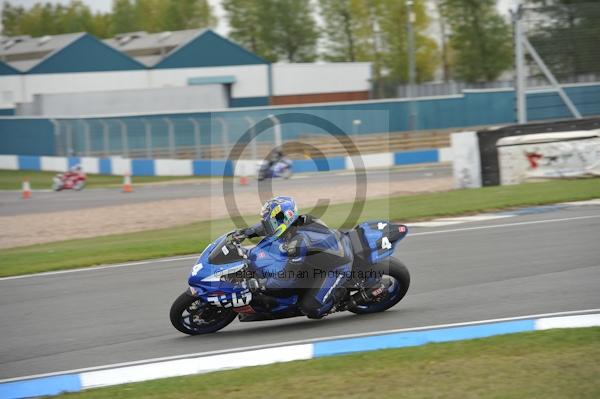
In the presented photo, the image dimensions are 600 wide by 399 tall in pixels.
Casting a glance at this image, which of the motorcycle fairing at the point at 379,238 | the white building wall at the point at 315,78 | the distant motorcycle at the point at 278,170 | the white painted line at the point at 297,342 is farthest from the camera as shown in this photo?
the white building wall at the point at 315,78

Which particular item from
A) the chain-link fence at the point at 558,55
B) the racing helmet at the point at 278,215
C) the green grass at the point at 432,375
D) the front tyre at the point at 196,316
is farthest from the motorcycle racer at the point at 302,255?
the chain-link fence at the point at 558,55

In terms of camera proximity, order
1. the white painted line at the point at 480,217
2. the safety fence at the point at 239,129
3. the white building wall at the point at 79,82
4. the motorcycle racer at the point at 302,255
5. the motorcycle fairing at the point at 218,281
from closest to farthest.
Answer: the motorcycle fairing at the point at 218,281, the motorcycle racer at the point at 302,255, the white painted line at the point at 480,217, the safety fence at the point at 239,129, the white building wall at the point at 79,82

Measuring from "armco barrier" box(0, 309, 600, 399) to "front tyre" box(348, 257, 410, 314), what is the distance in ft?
3.00

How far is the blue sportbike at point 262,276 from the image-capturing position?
8.50m

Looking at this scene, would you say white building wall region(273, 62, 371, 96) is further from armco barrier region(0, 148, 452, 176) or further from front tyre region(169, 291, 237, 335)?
front tyre region(169, 291, 237, 335)

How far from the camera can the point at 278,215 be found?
8570 millimetres

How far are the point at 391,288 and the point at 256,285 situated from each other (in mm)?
1678

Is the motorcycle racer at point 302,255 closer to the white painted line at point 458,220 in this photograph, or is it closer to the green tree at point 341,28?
the white painted line at point 458,220

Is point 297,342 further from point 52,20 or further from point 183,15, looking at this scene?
point 52,20

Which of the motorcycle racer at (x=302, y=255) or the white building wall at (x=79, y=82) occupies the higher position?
the white building wall at (x=79, y=82)

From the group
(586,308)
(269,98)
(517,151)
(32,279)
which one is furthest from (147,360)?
(269,98)

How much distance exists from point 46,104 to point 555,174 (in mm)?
34404

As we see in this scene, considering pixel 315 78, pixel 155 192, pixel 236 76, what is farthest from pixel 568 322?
pixel 236 76

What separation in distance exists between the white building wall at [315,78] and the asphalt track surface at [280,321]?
43.2 m
